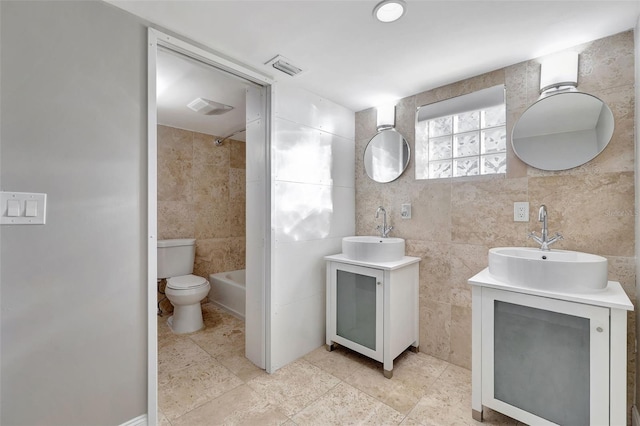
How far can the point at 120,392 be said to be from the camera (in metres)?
1.32

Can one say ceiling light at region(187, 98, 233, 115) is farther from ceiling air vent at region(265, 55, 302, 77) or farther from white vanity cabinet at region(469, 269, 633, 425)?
white vanity cabinet at region(469, 269, 633, 425)

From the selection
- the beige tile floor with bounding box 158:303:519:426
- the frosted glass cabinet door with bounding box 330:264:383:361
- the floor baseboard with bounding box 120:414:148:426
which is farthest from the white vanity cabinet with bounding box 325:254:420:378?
the floor baseboard with bounding box 120:414:148:426

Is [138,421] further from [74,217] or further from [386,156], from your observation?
[386,156]

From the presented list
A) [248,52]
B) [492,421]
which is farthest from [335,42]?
[492,421]

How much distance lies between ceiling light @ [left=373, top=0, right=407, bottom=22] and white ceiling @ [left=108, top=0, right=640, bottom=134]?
0.03 m

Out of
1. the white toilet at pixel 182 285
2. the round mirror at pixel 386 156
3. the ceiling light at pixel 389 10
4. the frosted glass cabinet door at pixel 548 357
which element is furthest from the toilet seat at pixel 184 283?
the ceiling light at pixel 389 10

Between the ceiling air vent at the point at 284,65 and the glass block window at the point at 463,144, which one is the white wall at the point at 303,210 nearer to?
the ceiling air vent at the point at 284,65

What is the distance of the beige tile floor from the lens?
155cm

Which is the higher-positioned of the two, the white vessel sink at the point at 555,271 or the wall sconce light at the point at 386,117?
the wall sconce light at the point at 386,117

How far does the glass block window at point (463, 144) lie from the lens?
192 centimetres

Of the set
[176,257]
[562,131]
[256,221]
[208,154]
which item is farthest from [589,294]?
[208,154]

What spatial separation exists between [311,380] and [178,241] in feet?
6.86

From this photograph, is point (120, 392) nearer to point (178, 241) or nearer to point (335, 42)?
point (178, 241)

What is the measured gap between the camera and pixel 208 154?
3.48m
